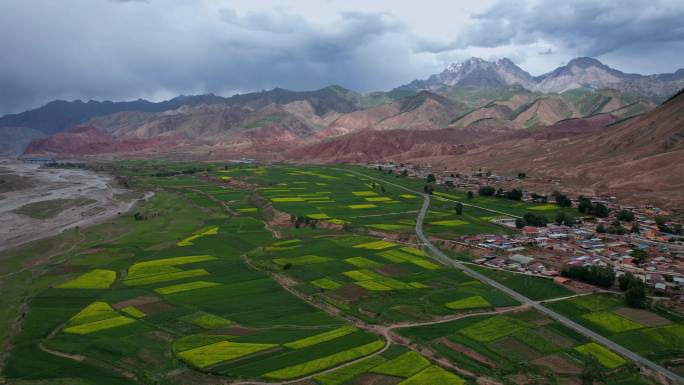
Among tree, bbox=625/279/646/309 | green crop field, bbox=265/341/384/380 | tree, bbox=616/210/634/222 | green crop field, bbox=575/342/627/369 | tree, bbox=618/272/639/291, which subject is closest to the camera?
green crop field, bbox=265/341/384/380

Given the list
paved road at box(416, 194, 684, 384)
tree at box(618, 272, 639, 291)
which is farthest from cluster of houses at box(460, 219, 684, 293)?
paved road at box(416, 194, 684, 384)

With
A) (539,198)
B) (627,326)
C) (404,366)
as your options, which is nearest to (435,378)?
(404,366)

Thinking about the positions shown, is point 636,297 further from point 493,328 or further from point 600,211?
point 600,211

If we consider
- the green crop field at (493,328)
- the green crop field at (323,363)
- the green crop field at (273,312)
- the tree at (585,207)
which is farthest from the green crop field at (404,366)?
the tree at (585,207)

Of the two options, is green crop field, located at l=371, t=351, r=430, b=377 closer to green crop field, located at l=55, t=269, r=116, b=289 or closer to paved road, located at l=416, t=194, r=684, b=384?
paved road, located at l=416, t=194, r=684, b=384

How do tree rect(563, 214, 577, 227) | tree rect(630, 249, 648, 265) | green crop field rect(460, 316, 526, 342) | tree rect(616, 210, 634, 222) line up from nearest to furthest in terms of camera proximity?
1. green crop field rect(460, 316, 526, 342)
2. tree rect(630, 249, 648, 265)
3. tree rect(563, 214, 577, 227)
4. tree rect(616, 210, 634, 222)

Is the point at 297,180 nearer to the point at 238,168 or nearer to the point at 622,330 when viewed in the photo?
the point at 238,168

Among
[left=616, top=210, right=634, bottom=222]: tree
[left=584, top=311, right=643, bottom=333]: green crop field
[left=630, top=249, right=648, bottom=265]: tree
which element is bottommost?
[left=584, top=311, right=643, bottom=333]: green crop field
